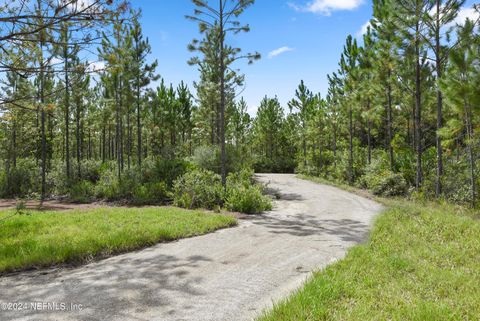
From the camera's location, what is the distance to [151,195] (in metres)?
15.4

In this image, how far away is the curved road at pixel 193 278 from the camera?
4.05 meters

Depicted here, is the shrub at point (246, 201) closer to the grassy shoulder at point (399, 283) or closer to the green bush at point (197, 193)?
the green bush at point (197, 193)

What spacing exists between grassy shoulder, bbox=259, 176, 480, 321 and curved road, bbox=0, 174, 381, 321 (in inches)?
19.5

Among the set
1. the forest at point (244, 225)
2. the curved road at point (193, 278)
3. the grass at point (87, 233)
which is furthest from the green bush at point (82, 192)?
the curved road at point (193, 278)

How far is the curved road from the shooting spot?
4.05 metres

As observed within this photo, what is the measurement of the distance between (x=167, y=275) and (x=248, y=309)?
175 centimetres

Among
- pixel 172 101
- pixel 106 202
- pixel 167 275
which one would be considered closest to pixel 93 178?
pixel 106 202

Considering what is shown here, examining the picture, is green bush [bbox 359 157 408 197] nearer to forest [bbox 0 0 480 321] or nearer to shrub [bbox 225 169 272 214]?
forest [bbox 0 0 480 321]

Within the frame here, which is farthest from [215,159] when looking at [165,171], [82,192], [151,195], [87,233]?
[87,233]

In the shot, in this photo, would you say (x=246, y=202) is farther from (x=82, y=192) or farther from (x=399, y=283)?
(x=82, y=192)

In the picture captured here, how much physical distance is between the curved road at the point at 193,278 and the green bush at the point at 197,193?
4062 mm

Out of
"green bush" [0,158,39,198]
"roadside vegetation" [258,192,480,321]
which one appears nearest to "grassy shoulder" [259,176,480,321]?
"roadside vegetation" [258,192,480,321]

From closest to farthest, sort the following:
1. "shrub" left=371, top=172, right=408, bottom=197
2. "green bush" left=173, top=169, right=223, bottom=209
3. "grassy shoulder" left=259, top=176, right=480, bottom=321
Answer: "grassy shoulder" left=259, top=176, right=480, bottom=321 → "green bush" left=173, top=169, right=223, bottom=209 → "shrub" left=371, top=172, right=408, bottom=197

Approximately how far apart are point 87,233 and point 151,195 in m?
7.90
